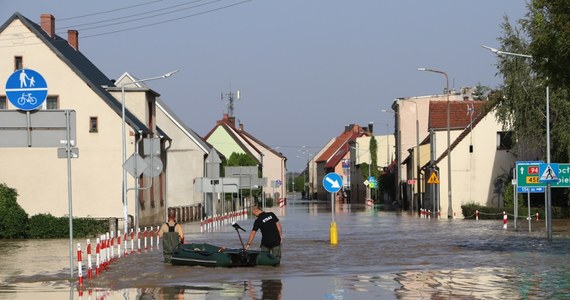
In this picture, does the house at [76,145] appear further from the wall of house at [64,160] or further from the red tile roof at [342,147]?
the red tile roof at [342,147]

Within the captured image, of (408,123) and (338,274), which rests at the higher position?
(408,123)

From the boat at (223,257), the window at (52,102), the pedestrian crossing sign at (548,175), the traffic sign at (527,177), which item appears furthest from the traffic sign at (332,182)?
the window at (52,102)

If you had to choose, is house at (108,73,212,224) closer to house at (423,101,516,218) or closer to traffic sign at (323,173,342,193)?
house at (423,101,516,218)

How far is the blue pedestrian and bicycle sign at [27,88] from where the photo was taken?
2214 centimetres

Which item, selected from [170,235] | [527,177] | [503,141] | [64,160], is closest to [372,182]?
[503,141]

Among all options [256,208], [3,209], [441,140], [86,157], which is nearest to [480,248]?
→ [256,208]

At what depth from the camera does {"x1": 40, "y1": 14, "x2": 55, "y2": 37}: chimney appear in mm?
59219

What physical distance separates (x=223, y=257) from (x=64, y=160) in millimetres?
29871

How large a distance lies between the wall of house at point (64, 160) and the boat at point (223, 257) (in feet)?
94.2

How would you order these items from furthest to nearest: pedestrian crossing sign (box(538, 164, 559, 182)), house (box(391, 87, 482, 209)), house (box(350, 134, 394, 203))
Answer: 1. house (box(350, 134, 394, 203))
2. house (box(391, 87, 482, 209))
3. pedestrian crossing sign (box(538, 164, 559, 182))

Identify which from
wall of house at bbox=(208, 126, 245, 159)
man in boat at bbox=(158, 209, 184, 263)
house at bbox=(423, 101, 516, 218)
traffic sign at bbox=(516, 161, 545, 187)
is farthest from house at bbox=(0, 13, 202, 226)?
wall of house at bbox=(208, 126, 245, 159)

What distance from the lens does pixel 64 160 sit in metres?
52.8

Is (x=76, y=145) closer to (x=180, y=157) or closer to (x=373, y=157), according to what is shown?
(x=180, y=157)

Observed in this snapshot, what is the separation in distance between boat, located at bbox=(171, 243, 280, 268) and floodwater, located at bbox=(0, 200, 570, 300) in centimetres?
24
